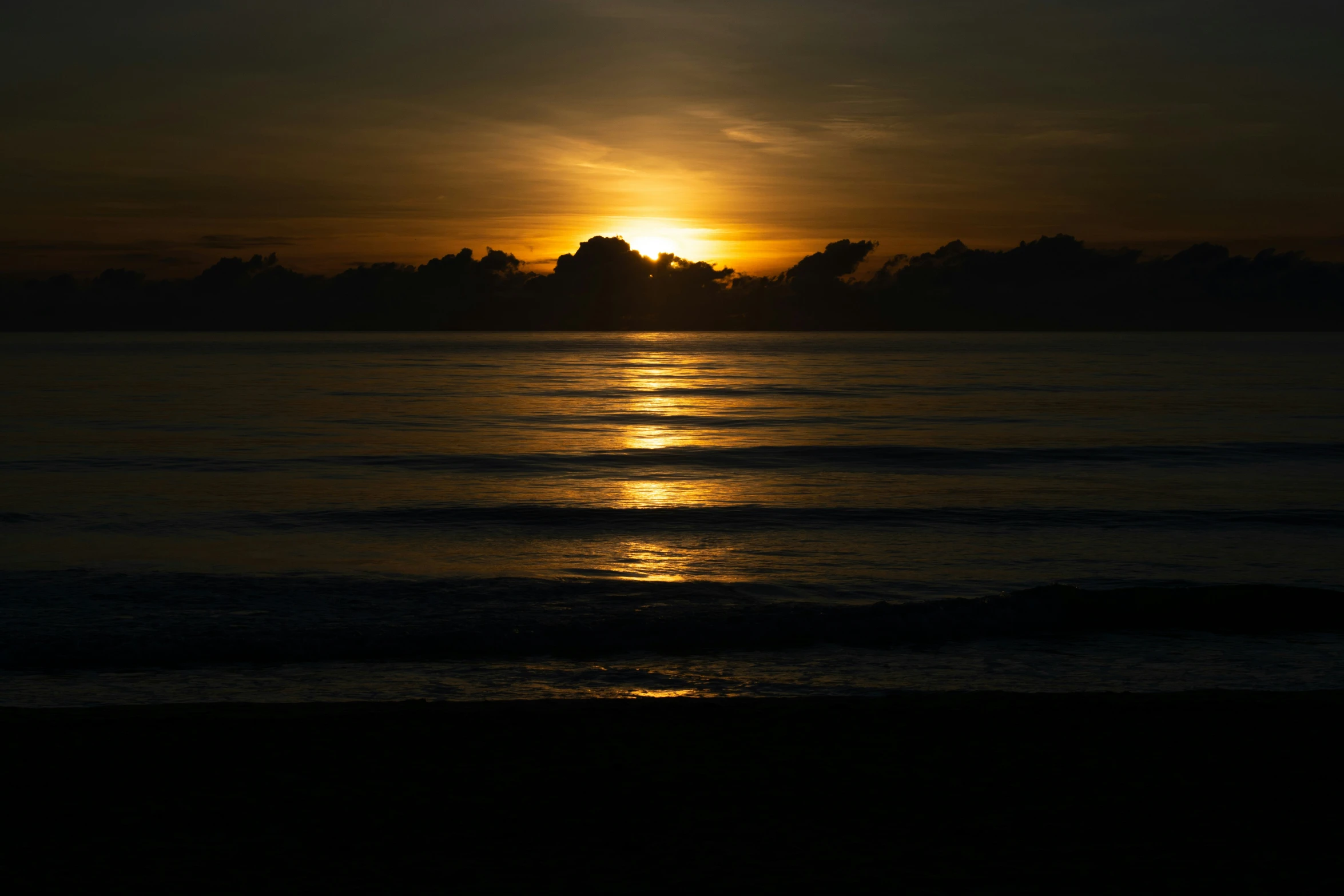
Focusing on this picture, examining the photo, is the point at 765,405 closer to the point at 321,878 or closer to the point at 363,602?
the point at 363,602

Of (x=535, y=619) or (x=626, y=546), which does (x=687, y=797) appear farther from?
(x=626, y=546)

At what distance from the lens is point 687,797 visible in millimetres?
6273

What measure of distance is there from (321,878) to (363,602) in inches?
370

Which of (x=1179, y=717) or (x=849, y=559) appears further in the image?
(x=849, y=559)

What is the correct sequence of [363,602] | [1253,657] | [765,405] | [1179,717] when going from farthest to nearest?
[765,405]
[363,602]
[1253,657]
[1179,717]

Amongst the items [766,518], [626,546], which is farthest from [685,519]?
[626,546]

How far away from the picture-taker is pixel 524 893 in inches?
195

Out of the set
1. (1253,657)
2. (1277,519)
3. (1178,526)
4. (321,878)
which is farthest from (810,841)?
(1277,519)

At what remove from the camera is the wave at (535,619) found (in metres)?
11.5

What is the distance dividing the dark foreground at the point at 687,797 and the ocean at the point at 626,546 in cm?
210

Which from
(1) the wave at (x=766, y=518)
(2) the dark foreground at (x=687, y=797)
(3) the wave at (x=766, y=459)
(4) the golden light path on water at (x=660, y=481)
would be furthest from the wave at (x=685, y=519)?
(2) the dark foreground at (x=687, y=797)

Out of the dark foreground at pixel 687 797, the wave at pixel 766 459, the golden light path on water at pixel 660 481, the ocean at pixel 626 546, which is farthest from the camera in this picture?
the wave at pixel 766 459

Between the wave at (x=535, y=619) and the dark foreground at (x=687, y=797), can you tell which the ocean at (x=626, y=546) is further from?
the dark foreground at (x=687, y=797)

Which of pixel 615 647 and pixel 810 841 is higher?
pixel 810 841
